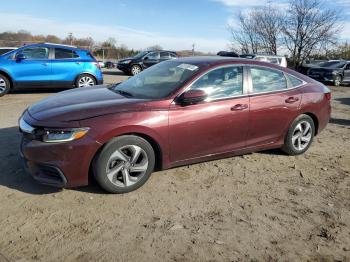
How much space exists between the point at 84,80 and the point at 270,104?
7654 millimetres

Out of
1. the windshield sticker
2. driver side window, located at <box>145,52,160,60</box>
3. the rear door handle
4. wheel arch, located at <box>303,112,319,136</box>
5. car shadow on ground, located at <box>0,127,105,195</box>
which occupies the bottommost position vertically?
car shadow on ground, located at <box>0,127,105,195</box>

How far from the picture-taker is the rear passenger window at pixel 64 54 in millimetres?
10953

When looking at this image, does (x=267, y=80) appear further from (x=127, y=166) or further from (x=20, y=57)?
(x=20, y=57)

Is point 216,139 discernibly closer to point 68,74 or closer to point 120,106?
point 120,106

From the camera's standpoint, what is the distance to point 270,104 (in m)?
5.00

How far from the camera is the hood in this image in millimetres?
3857

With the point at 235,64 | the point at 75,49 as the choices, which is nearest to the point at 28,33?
the point at 75,49

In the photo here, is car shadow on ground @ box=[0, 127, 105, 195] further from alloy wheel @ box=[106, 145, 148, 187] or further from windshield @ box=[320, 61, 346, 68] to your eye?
windshield @ box=[320, 61, 346, 68]

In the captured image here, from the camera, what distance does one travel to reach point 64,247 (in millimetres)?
3059

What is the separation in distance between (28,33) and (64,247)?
5636 centimetres

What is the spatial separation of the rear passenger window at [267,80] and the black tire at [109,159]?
1823 mm

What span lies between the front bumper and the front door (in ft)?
Result: 3.31

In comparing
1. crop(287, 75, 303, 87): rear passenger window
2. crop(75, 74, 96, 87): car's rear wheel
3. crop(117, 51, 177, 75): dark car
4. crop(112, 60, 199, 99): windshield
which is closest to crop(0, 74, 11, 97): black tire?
crop(75, 74, 96, 87): car's rear wheel

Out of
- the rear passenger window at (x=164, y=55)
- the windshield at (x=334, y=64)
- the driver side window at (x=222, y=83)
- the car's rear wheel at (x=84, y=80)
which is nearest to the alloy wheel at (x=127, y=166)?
the driver side window at (x=222, y=83)
